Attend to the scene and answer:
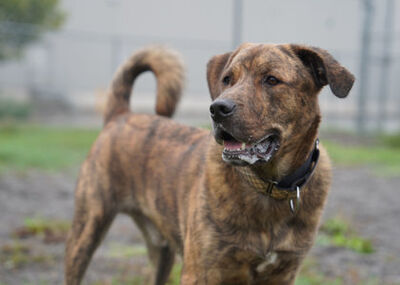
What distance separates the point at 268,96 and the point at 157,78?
6.01 feet

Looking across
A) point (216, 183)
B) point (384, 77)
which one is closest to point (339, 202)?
point (216, 183)

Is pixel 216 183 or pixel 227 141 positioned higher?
pixel 227 141

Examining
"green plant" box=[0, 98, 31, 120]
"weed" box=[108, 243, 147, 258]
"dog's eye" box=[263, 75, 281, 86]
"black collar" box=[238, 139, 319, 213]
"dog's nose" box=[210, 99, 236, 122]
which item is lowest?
"green plant" box=[0, 98, 31, 120]

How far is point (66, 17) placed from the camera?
63.4 ft

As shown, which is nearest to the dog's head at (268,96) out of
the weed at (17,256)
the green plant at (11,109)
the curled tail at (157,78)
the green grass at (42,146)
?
the curled tail at (157,78)

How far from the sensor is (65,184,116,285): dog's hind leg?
162 inches

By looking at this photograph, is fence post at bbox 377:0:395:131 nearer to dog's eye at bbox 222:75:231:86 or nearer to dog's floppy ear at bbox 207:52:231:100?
dog's floppy ear at bbox 207:52:231:100

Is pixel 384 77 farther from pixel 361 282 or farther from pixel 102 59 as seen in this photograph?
pixel 361 282

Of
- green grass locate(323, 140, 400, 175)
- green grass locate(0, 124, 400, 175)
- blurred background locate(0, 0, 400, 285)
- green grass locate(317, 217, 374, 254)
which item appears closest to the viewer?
blurred background locate(0, 0, 400, 285)

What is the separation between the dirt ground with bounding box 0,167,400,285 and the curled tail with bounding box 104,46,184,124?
1.37m

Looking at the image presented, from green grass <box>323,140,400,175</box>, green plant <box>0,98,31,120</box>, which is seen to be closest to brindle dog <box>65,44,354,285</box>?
green grass <box>323,140,400,175</box>

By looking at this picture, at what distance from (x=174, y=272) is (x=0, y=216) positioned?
7.86 feet

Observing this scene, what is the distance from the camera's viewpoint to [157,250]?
456cm

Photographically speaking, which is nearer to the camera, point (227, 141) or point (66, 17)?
point (227, 141)
